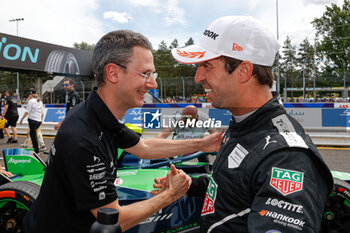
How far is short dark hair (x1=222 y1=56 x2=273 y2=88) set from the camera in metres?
1.33

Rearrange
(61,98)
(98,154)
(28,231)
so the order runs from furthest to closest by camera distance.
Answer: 1. (61,98)
2. (28,231)
3. (98,154)

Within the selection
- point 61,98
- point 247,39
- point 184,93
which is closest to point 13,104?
point 247,39

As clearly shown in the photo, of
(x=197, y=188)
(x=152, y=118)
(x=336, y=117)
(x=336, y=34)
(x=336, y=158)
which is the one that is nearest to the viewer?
(x=197, y=188)

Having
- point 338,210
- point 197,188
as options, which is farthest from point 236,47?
point 338,210

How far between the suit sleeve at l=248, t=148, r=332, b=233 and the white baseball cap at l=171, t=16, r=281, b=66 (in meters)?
0.48

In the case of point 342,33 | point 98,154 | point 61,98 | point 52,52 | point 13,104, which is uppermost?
point 342,33

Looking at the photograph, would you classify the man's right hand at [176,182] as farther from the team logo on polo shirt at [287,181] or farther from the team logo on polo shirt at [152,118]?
the team logo on polo shirt at [152,118]

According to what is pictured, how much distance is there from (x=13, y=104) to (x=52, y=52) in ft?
44.0

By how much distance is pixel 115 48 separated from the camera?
1677 mm

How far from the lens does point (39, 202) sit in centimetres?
153

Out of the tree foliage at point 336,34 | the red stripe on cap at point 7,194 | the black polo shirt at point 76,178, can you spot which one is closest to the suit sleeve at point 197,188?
the black polo shirt at point 76,178

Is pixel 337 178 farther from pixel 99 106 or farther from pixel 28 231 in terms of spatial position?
pixel 28 231

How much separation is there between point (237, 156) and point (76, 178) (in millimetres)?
746

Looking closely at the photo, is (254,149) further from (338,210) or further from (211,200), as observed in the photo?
(338,210)
